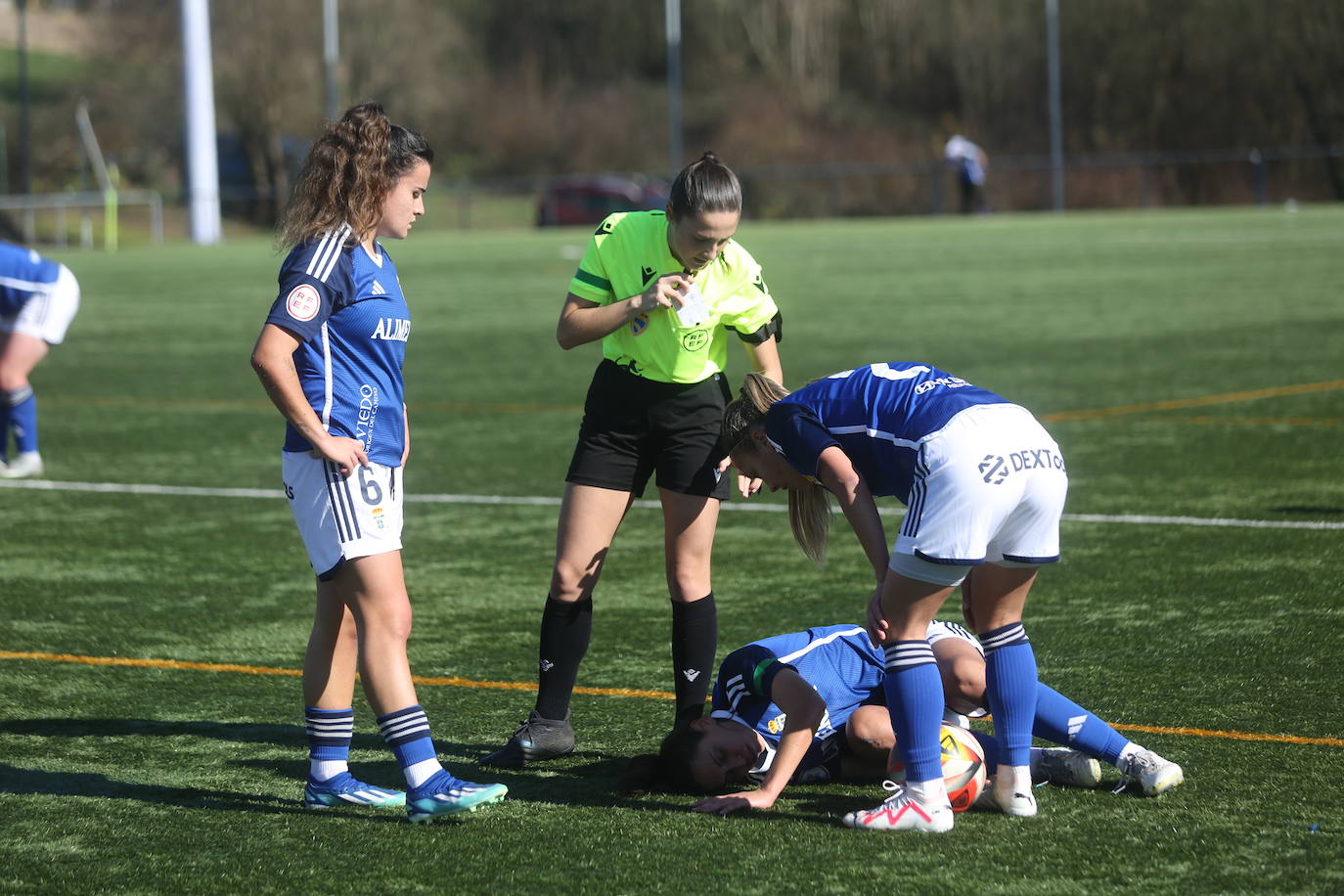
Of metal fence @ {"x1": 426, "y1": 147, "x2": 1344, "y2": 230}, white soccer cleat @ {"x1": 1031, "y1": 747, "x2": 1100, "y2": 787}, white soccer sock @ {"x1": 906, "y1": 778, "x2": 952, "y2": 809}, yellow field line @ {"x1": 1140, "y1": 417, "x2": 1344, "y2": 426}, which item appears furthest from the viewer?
metal fence @ {"x1": 426, "y1": 147, "x2": 1344, "y2": 230}

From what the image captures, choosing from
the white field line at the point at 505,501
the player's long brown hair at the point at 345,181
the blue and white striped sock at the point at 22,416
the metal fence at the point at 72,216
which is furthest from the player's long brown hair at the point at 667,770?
the metal fence at the point at 72,216

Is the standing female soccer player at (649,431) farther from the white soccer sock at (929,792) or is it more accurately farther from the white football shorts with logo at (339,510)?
the white soccer sock at (929,792)

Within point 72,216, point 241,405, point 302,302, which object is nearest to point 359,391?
point 302,302

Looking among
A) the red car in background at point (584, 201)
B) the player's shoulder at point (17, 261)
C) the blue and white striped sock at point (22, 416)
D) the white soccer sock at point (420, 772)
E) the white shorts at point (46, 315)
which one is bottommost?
the white soccer sock at point (420, 772)

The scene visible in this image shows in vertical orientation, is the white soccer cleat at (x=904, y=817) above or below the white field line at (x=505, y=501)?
below

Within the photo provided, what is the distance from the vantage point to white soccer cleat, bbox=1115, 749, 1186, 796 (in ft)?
15.4

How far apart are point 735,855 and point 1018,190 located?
50624mm

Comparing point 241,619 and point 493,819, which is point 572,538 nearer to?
point 493,819

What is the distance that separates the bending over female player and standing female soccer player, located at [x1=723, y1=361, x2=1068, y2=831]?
247 millimetres

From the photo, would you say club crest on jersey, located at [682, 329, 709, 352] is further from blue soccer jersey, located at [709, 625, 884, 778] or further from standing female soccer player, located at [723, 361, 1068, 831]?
blue soccer jersey, located at [709, 625, 884, 778]

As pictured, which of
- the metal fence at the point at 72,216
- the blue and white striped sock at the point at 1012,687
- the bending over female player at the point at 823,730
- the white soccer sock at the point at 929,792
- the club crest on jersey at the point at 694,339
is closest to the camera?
the white soccer sock at the point at 929,792

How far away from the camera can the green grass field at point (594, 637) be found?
4.38 metres

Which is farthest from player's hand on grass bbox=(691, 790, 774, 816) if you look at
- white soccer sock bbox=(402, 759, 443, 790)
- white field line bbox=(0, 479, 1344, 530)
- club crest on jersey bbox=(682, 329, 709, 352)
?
white field line bbox=(0, 479, 1344, 530)

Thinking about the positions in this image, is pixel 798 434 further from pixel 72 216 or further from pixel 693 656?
pixel 72 216
